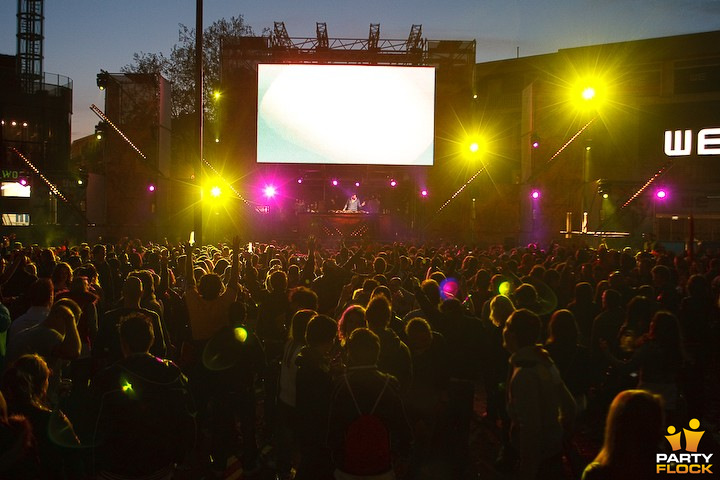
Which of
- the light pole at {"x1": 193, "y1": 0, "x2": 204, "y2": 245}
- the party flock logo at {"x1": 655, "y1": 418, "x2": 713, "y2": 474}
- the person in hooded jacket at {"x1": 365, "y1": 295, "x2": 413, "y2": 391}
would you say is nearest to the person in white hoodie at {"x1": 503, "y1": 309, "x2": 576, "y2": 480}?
the party flock logo at {"x1": 655, "y1": 418, "x2": 713, "y2": 474}

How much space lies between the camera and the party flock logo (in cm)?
370

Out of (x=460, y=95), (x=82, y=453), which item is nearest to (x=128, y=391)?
(x=82, y=453)

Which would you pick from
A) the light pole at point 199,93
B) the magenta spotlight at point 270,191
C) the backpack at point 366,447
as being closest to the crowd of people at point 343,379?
the backpack at point 366,447

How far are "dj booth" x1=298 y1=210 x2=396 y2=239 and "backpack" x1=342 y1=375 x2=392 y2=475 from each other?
2986cm

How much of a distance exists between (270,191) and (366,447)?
115 ft

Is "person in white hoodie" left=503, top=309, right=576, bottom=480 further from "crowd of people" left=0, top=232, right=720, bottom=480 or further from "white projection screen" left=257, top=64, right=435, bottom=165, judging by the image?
"white projection screen" left=257, top=64, right=435, bottom=165

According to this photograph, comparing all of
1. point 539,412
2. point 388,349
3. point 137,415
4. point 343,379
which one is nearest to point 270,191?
point 388,349

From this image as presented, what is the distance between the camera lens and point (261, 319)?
719 cm

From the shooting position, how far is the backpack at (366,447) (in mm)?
3814

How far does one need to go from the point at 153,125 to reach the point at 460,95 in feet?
60.2

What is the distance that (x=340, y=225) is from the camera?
113 ft

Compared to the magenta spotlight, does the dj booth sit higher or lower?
lower

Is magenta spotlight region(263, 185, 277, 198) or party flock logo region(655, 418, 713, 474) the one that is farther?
magenta spotlight region(263, 185, 277, 198)

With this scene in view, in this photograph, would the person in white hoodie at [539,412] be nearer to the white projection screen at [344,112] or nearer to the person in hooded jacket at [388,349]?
the person in hooded jacket at [388,349]
